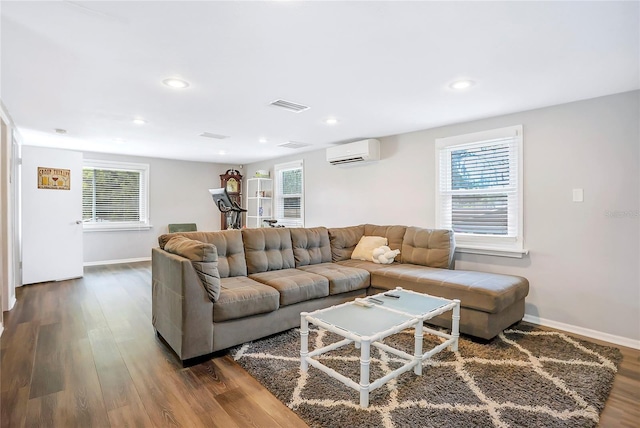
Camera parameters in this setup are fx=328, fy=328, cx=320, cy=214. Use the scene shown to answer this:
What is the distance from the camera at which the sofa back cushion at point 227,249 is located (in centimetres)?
314

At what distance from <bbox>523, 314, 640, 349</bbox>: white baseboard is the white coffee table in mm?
1306

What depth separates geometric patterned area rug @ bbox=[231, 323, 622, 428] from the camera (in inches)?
71.6

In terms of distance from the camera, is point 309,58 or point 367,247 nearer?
point 309,58

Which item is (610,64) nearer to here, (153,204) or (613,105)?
(613,105)

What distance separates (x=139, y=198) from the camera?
6.74 m

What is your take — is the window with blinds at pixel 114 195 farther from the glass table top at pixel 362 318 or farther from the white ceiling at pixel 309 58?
the glass table top at pixel 362 318

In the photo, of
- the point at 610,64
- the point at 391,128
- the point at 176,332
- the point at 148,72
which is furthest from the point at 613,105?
the point at 176,332

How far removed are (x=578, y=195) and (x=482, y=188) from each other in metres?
0.88

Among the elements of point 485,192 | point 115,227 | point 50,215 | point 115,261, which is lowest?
point 115,261

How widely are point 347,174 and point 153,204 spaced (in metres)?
4.21

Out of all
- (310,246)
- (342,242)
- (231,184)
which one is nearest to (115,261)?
(231,184)

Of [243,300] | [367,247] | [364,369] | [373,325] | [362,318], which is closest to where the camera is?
[364,369]

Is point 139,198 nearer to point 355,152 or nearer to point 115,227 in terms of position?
point 115,227

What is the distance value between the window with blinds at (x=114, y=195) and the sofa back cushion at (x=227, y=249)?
420 cm
